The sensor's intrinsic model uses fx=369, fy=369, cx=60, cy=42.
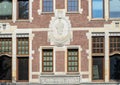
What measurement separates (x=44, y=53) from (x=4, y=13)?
12.7 feet

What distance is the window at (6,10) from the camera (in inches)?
976

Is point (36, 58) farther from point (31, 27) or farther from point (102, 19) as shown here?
point (102, 19)

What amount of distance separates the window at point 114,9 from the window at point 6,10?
672 cm

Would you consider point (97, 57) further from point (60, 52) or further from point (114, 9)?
point (114, 9)

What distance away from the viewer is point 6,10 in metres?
24.9

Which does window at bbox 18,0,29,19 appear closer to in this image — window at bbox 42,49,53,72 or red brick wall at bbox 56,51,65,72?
window at bbox 42,49,53,72

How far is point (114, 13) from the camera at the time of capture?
950 inches

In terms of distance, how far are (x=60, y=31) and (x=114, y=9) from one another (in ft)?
12.5

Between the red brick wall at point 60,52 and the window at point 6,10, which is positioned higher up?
the window at point 6,10

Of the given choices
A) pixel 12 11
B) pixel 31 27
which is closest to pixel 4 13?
pixel 12 11

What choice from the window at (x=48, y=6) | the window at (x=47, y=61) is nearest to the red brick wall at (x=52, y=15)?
the window at (x=48, y=6)

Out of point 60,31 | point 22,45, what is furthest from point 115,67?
point 22,45

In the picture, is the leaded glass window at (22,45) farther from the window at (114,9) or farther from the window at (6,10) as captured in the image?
the window at (114,9)

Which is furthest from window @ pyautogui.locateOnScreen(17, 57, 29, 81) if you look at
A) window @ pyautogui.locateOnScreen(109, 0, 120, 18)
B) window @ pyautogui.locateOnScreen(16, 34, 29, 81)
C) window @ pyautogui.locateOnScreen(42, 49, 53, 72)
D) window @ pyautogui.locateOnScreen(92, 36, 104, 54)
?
window @ pyautogui.locateOnScreen(109, 0, 120, 18)
